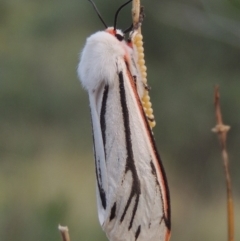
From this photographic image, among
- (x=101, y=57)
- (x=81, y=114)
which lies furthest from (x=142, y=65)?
(x=81, y=114)

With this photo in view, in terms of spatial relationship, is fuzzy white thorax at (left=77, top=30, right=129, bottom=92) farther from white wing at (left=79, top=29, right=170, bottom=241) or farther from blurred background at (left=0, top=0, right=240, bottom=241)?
blurred background at (left=0, top=0, right=240, bottom=241)

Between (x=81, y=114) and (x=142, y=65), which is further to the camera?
(x=81, y=114)

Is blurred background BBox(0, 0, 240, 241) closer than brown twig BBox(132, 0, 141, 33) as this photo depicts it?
No

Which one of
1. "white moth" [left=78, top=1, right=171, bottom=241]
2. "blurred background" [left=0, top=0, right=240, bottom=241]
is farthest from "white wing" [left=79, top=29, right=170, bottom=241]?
"blurred background" [left=0, top=0, right=240, bottom=241]

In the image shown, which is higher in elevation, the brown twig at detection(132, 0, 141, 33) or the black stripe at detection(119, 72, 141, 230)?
the brown twig at detection(132, 0, 141, 33)

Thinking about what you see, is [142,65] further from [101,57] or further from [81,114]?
[81,114]

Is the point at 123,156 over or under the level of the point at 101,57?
under

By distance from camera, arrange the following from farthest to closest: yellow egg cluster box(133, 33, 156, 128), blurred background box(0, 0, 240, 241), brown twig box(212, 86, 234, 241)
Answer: blurred background box(0, 0, 240, 241) < yellow egg cluster box(133, 33, 156, 128) < brown twig box(212, 86, 234, 241)
